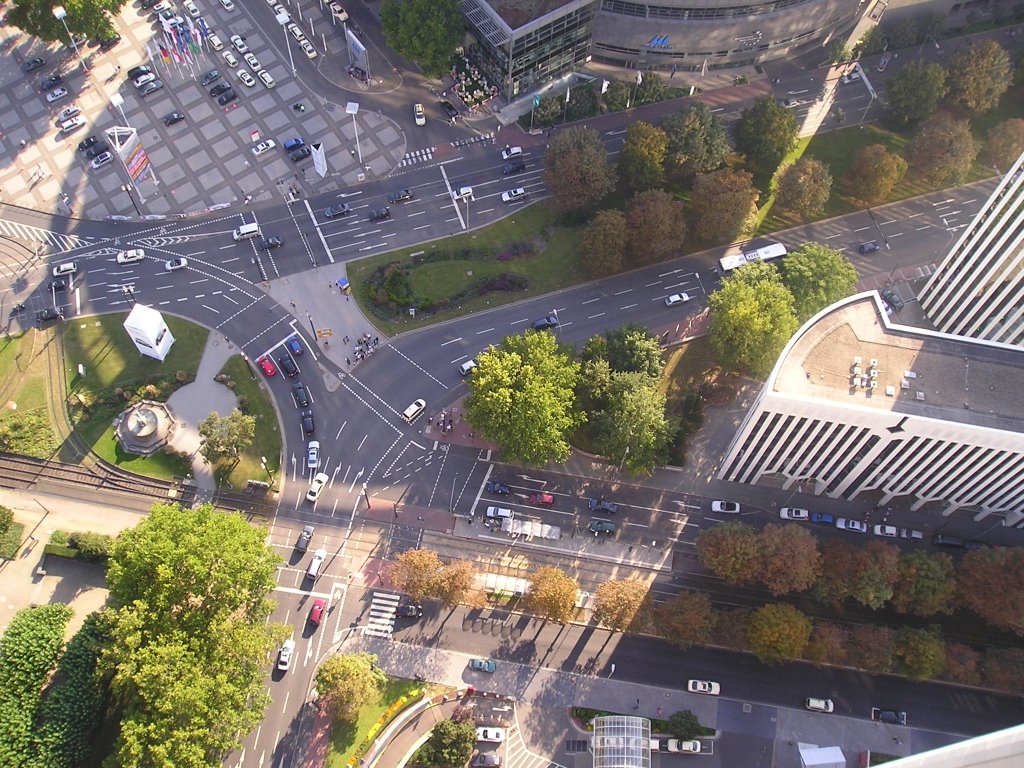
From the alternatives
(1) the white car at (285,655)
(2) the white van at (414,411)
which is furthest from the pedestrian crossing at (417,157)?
(1) the white car at (285,655)

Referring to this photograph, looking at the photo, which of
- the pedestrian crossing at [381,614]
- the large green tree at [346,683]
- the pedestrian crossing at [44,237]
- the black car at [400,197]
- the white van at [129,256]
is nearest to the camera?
the large green tree at [346,683]

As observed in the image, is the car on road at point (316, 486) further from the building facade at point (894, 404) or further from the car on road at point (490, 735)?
the building facade at point (894, 404)

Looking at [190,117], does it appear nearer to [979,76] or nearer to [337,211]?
[337,211]

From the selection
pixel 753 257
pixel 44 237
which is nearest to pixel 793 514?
pixel 753 257

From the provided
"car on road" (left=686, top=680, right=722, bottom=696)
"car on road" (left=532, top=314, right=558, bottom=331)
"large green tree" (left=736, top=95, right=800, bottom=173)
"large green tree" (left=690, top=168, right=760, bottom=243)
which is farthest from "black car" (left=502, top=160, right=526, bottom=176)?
"car on road" (left=686, top=680, right=722, bottom=696)

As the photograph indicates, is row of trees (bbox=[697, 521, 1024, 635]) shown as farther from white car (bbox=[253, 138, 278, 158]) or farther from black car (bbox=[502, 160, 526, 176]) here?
white car (bbox=[253, 138, 278, 158])

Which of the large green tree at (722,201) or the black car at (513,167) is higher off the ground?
the black car at (513,167)

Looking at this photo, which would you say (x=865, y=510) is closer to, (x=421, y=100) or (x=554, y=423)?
(x=554, y=423)
